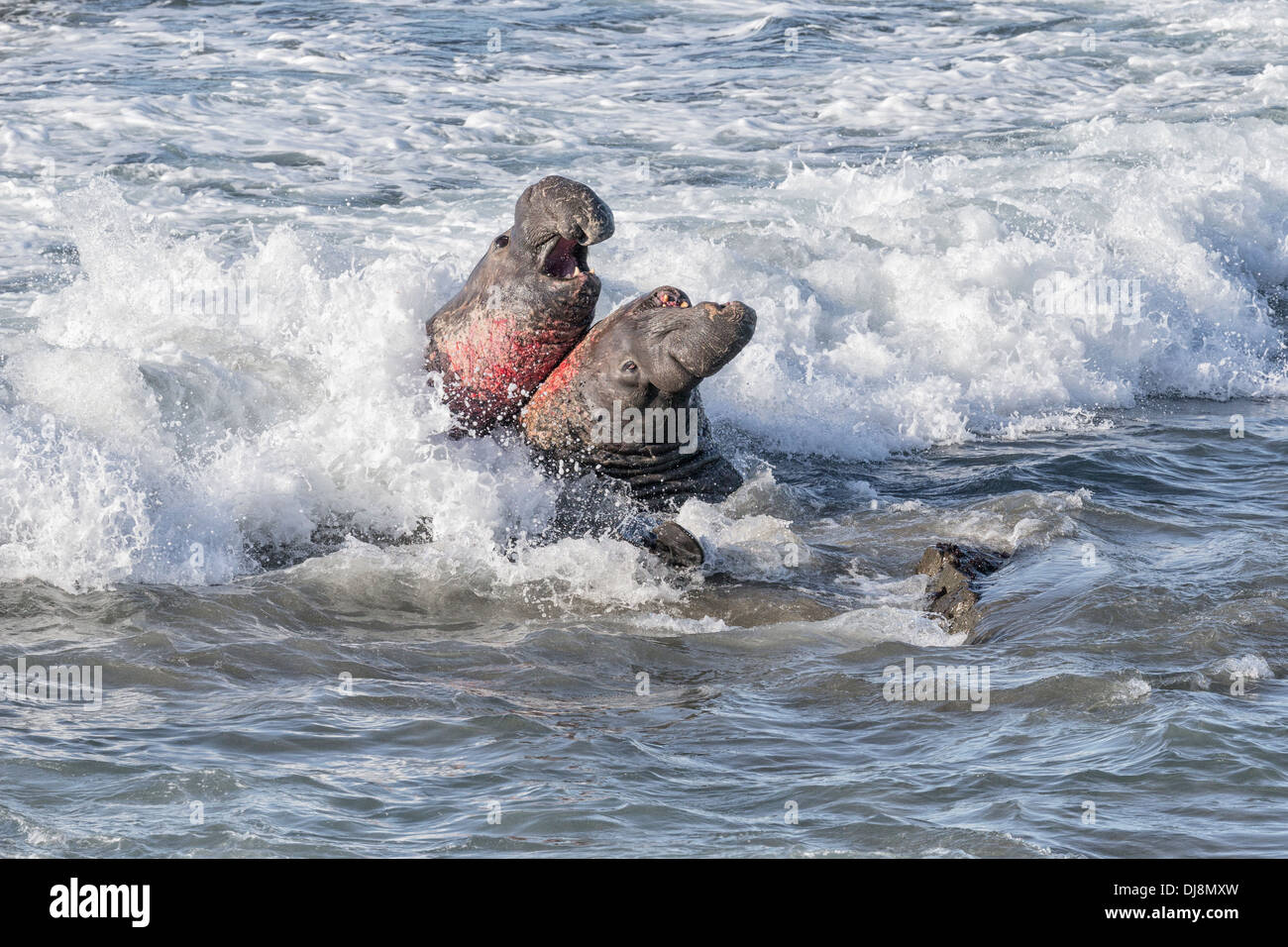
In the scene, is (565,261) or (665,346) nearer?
(665,346)

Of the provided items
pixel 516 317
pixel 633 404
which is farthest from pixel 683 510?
pixel 516 317

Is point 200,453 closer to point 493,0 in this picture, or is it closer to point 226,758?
point 226,758

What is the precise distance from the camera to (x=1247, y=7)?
2255 centimetres

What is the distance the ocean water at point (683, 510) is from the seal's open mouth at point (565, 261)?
91 centimetres

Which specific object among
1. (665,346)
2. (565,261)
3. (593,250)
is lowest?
(665,346)

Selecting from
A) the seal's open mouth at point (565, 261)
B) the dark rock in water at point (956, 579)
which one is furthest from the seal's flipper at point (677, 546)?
the seal's open mouth at point (565, 261)

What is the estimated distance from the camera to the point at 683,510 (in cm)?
768

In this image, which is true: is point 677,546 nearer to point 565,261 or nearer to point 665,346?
point 665,346

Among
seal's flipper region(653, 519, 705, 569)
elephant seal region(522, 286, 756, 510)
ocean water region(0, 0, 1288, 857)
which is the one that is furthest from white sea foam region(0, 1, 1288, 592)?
elephant seal region(522, 286, 756, 510)

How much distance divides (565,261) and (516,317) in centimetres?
35

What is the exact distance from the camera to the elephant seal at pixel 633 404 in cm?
713

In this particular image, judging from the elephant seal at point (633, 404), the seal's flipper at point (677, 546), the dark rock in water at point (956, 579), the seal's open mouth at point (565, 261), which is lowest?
the dark rock in water at point (956, 579)

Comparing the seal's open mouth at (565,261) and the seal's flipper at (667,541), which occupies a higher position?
the seal's open mouth at (565,261)

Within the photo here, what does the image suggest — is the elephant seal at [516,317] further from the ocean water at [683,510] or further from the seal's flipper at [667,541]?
the seal's flipper at [667,541]
